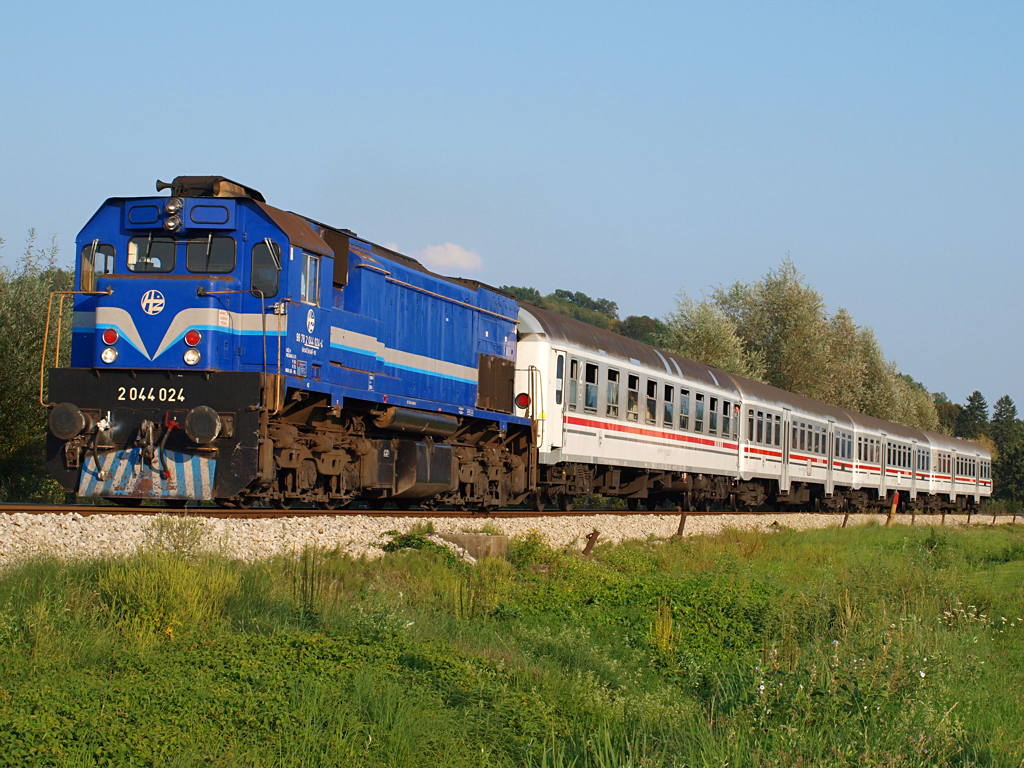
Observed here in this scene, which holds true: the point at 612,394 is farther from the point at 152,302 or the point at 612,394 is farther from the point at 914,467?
the point at 914,467

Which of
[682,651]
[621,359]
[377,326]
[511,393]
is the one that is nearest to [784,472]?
[621,359]

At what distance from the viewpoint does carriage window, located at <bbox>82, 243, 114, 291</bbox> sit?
1378cm

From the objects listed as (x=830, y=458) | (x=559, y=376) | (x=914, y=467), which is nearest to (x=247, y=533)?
Answer: (x=559, y=376)

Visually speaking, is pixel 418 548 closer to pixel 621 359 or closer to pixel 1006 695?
pixel 1006 695

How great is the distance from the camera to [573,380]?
21422 millimetres

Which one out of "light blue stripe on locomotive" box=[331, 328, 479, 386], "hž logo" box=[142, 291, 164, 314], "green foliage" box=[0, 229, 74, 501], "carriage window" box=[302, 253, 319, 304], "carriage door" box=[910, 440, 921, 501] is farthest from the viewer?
"carriage door" box=[910, 440, 921, 501]

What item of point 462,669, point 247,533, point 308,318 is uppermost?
point 308,318

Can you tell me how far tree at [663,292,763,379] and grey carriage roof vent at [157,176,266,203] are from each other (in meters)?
37.8

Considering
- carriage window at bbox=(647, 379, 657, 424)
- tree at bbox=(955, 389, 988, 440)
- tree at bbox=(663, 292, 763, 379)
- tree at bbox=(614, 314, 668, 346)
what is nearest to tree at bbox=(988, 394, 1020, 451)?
tree at bbox=(955, 389, 988, 440)

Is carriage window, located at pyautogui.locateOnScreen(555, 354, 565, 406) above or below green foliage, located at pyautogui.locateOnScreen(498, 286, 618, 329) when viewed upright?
below

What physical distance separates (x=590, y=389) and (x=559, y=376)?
1.29m

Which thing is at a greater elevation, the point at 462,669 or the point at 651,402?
the point at 651,402

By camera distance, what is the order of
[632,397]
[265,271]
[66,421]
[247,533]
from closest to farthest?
[247,533] < [66,421] < [265,271] < [632,397]

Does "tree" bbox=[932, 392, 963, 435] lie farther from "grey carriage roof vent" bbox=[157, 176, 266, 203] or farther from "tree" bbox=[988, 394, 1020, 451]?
"grey carriage roof vent" bbox=[157, 176, 266, 203]
